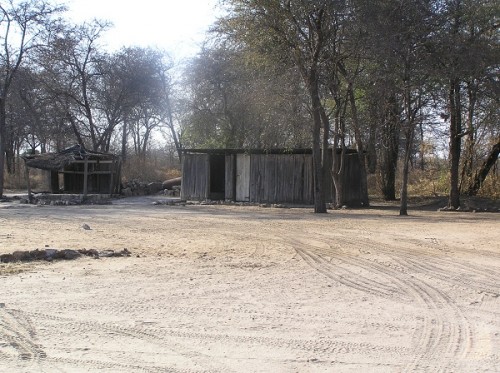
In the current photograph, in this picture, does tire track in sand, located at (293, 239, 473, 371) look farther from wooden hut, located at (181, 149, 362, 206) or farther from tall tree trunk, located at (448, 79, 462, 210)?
wooden hut, located at (181, 149, 362, 206)

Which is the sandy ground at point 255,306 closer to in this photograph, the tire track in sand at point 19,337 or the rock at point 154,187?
the tire track in sand at point 19,337

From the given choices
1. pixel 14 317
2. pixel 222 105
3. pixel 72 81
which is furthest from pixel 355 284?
pixel 72 81

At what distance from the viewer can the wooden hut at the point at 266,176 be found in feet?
81.7

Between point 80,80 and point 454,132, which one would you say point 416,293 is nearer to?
point 454,132

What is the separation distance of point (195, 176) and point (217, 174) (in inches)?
82.9

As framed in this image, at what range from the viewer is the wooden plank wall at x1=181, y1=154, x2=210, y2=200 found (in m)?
26.9

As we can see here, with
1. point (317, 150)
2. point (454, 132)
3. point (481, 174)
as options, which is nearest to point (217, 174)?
point (317, 150)

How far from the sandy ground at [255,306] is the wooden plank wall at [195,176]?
1522cm

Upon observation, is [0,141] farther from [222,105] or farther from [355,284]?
[355,284]

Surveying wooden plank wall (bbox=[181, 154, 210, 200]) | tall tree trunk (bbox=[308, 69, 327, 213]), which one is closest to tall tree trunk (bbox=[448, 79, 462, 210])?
tall tree trunk (bbox=[308, 69, 327, 213])

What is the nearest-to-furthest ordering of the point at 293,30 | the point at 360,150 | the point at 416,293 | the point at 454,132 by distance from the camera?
the point at 416,293 < the point at 293,30 < the point at 454,132 < the point at 360,150

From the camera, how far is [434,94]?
18.9 m

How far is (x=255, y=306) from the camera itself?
607 centimetres

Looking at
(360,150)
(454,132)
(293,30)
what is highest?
(293,30)
